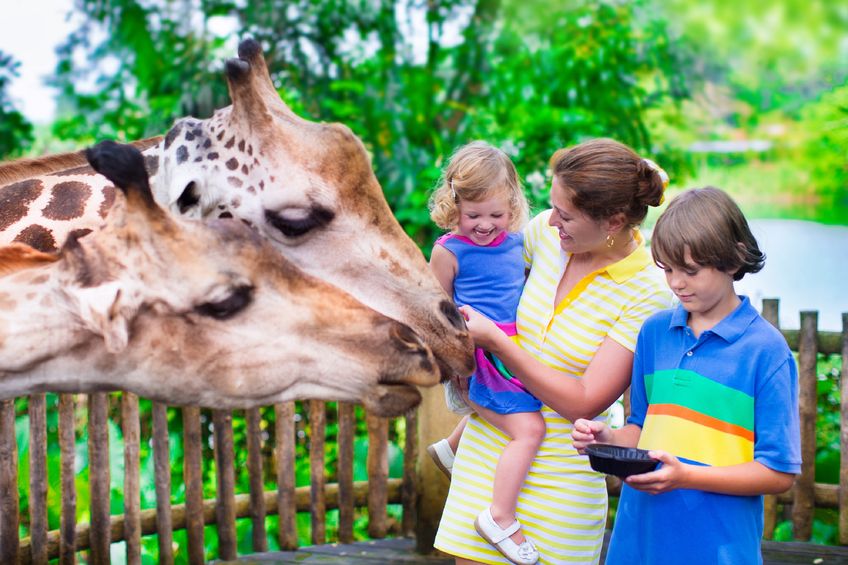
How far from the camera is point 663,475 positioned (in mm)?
2078

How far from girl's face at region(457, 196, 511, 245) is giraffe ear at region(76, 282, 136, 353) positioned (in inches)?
48.8

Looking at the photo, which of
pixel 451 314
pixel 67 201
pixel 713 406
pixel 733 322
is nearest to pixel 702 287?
pixel 733 322

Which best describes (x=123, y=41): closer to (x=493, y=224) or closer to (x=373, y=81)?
(x=373, y=81)

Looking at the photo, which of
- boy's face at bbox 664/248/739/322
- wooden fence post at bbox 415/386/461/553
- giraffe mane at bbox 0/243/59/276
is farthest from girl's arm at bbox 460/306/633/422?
wooden fence post at bbox 415/386/461/553

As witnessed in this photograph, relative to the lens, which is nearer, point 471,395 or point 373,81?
point 471,395

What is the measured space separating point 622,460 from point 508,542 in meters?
0.60

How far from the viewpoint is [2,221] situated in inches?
97.7

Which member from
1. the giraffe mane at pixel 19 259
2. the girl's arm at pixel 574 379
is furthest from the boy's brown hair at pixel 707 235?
the giraffe mane at pixel 19 259

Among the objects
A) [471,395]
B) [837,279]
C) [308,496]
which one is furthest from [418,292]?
[837,279]

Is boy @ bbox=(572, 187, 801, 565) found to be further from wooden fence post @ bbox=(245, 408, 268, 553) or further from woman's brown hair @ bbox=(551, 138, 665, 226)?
wooden fence post @ bbox=(245, 408, 268, 553)

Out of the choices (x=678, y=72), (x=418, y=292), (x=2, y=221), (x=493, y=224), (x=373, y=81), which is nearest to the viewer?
(x=418, y=292)

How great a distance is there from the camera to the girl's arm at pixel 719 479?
2.10 metres

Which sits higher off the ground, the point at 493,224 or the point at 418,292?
→ the point at 493,224

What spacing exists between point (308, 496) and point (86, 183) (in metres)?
2.98
